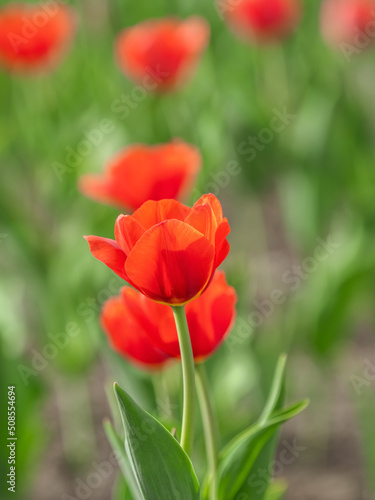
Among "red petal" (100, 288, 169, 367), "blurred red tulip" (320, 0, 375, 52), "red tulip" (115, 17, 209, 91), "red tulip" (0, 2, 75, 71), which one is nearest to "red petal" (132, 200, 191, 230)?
"red petal" (100, 288, 169, 367)

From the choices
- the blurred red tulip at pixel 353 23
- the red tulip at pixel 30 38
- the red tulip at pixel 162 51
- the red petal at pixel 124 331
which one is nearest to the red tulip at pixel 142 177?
the red petal at pixel 124 331

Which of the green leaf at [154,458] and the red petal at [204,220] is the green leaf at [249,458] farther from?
the red petal at [204,220]

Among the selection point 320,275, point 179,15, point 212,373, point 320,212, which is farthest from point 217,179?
point 179,15

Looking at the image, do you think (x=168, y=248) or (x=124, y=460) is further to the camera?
(x=124, y=460)

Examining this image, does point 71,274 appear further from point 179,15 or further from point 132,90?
point 179,15

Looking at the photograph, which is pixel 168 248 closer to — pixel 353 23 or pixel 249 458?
pixel 249 458

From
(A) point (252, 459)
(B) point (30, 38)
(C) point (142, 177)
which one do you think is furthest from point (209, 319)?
(B) point (30, 38)

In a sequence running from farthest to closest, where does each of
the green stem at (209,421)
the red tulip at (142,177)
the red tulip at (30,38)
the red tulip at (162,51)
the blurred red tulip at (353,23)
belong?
the blurred red tulip at (353,23) < the red tulip at (30,38) < the red tulip at (162,51) < the red tulip at (142,177) < the green stem at (209,421)
